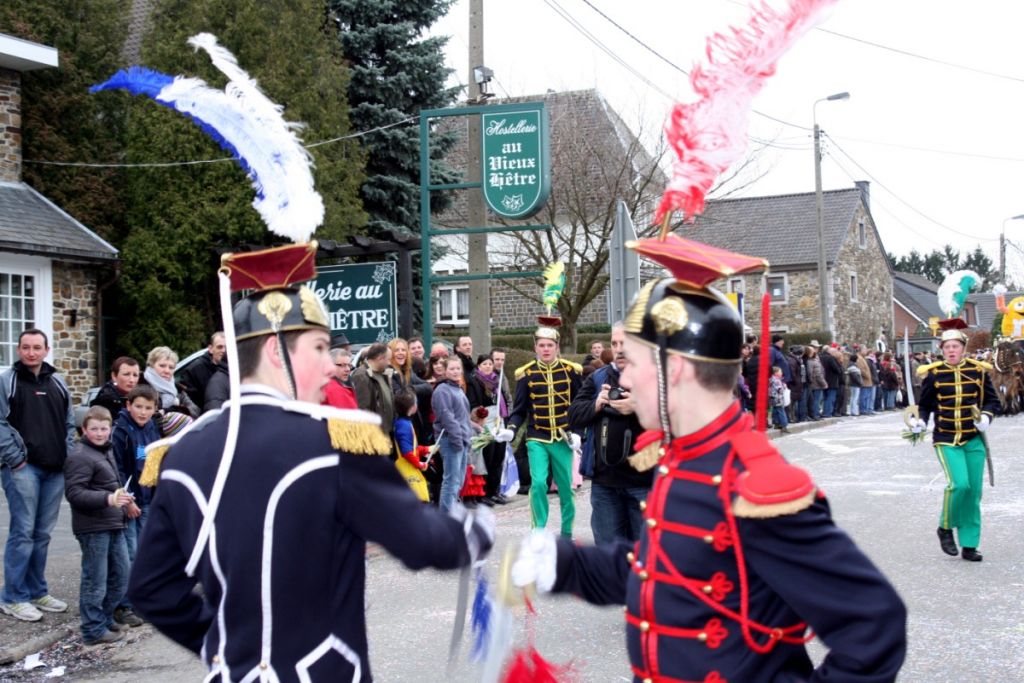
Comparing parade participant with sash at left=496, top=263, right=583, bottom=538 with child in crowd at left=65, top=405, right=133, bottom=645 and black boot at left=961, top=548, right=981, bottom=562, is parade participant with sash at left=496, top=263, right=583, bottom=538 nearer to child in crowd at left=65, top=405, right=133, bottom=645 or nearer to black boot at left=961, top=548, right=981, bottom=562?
black boot at left=961, top=548, right=981, bottom=562

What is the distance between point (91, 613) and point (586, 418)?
3718 mm

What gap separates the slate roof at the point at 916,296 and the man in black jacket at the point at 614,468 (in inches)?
2274

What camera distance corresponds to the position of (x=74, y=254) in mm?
18312

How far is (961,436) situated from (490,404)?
18.9 ft

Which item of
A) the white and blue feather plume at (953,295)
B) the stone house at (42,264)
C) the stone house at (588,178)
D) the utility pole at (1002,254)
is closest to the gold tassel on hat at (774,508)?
the white and blue feather plume at (953,295)

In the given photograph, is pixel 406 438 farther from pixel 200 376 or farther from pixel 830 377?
pixel 830 377

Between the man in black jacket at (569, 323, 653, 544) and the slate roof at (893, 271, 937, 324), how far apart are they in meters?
57.8

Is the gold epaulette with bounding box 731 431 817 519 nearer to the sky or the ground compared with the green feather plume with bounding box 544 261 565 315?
nearer to the ground

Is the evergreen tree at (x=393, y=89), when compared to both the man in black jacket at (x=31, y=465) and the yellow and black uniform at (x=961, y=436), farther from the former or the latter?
the man in black jacket at (x=31, y=465)

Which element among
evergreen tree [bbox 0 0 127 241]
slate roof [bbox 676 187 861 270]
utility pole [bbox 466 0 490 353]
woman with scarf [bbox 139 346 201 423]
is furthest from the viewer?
slate roof [bbox 676 187 861 270]

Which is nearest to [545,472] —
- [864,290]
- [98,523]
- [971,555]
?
[971,555]

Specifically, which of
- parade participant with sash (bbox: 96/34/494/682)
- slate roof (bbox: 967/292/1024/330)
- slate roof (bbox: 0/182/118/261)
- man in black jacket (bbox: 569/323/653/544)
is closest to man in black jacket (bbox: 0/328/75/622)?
man in black jacket (bbox: 569/323/653/544)

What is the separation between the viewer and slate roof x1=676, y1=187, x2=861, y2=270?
48312mm

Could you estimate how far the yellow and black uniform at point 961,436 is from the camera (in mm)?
9477
